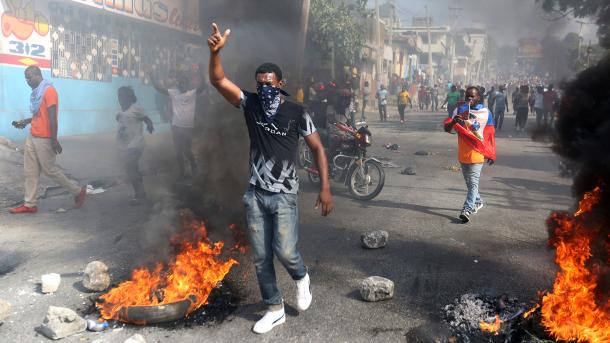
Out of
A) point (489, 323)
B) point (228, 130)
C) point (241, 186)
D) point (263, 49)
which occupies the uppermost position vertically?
point (263, 49)

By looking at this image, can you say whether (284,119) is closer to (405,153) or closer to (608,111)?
(608,111)

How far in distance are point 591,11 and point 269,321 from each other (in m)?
9.14

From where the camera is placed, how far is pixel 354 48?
20.7 metres

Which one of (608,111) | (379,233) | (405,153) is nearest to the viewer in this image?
(608,111)

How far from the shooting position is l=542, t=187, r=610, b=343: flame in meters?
3.17

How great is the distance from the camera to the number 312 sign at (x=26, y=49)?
10987mm

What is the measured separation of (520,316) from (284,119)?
2.16m

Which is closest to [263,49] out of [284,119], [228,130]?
[228,130]

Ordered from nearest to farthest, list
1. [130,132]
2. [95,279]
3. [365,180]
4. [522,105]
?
[95,279]
[130,132]
[365,180]
[522,105]

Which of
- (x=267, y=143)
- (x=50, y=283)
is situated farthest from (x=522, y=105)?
(x=50, y=283)

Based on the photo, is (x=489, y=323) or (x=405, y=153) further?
(x=405, y=153)

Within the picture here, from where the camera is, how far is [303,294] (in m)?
3.89

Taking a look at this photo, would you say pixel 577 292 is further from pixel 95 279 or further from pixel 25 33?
pixel 25 33

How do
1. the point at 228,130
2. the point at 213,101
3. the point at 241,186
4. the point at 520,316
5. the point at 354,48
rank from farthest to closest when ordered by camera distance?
the point at 354,48
the point at 213,101
the point at 228,130
the point at 241,186
the point at 520,316
